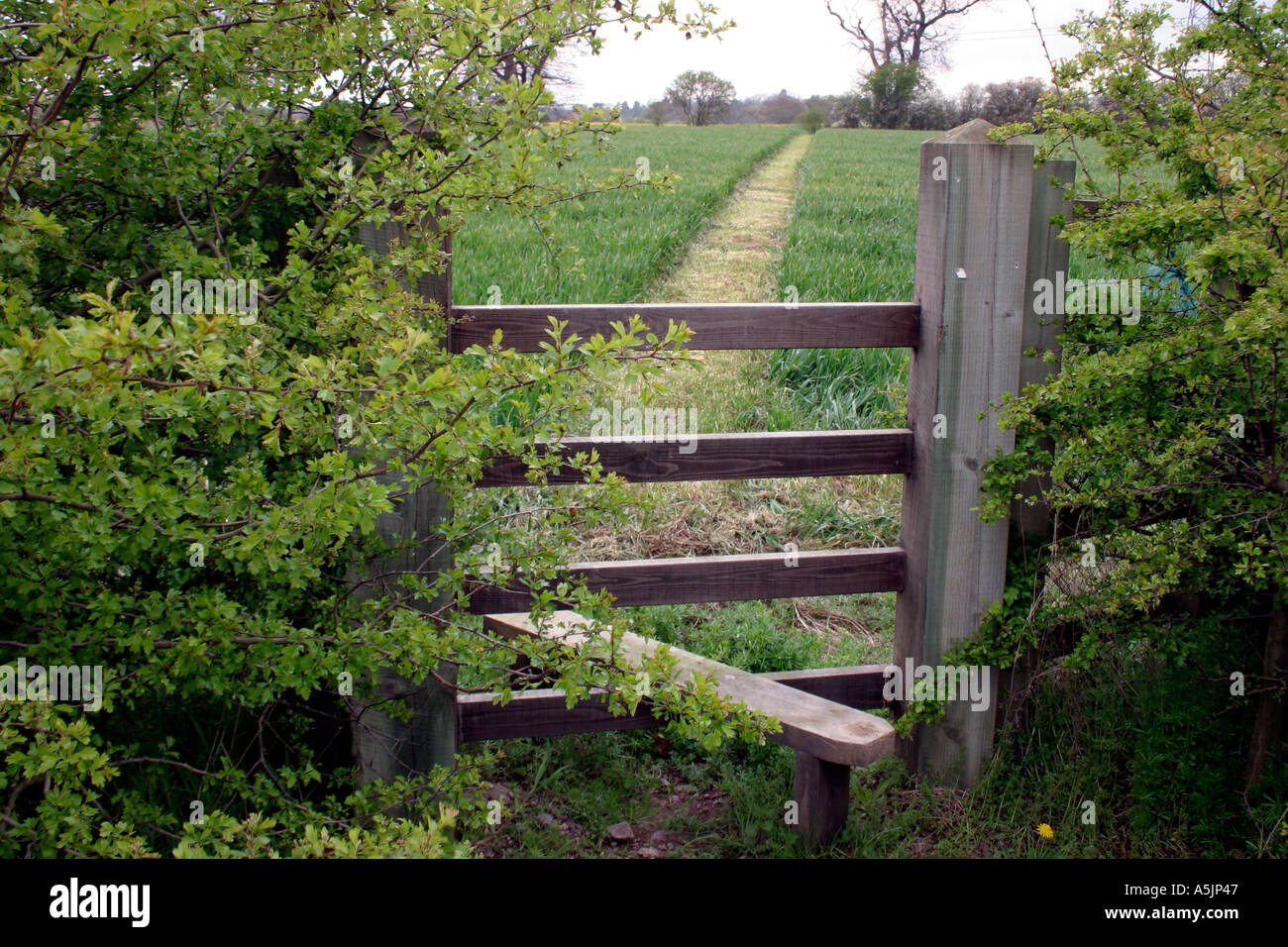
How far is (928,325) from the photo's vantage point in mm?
3006

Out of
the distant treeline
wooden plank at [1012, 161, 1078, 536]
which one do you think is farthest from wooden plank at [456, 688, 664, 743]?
the distant treeline

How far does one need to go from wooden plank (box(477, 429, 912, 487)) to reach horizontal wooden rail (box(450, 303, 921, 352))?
11.7 inches

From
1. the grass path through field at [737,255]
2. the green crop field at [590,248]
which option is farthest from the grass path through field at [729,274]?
the green crop field at [590,248]

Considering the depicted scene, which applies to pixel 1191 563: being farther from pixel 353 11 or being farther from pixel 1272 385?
pixel 353 11

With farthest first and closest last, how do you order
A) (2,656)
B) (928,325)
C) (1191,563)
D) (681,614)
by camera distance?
(681,614)
(928,325)
(1191,563)
(2,656)

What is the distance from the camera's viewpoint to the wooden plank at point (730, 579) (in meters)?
3.03

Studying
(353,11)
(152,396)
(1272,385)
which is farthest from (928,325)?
(152,396)

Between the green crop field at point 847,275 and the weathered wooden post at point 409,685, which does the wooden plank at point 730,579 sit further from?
the green crop field at point 847,275

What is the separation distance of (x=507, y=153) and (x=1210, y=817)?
2752 millimetres

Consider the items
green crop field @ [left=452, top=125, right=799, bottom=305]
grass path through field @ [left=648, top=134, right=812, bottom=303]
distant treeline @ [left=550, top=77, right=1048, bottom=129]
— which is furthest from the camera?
distant treeline @ [left=550, top=77, right=1048, bottom=129]
